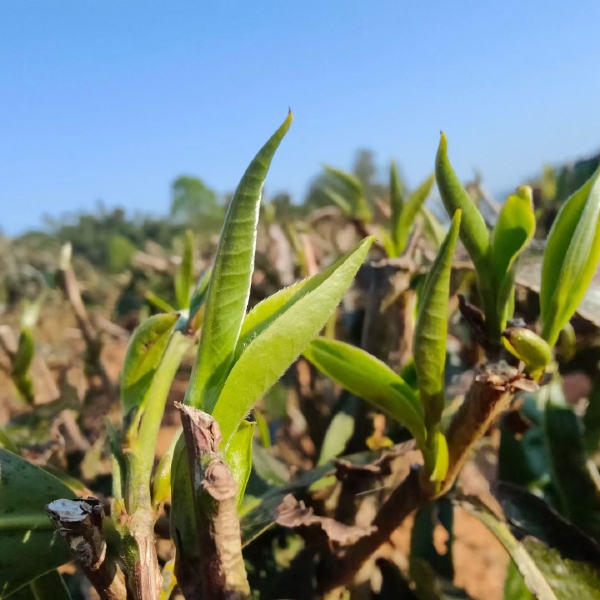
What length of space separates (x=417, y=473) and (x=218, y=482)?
13.3 inches

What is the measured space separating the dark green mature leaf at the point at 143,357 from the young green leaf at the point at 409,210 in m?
0.55

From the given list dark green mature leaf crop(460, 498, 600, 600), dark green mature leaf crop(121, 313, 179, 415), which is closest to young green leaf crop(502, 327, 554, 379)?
dark green mature leaf crop(460, 498, 600, 600)

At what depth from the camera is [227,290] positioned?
45 cm

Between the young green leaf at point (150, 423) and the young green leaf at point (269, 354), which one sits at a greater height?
the young green leaf at point (269, 354)

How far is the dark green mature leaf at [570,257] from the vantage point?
0.55m

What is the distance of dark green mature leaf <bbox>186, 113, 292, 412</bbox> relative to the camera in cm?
45

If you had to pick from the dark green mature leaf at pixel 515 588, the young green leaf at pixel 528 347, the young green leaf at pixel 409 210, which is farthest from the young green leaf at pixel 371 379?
the young green leaf at pixel 409 210

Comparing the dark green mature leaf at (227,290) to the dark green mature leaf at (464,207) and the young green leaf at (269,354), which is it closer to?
the young green leaf at (269,354)

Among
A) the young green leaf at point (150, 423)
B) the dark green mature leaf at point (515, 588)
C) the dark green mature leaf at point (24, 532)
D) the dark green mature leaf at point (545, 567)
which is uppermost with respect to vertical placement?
the young green leaf at point (150, 423)

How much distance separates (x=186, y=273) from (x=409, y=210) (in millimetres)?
416

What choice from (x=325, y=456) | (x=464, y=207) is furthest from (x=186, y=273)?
(x=464, y=207)

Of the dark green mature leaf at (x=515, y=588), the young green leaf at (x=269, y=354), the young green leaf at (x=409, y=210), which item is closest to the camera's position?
the young green leaf at (x=269, y=354)

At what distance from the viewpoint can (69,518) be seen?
42 cm

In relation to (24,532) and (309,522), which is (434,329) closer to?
(309,522)
